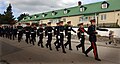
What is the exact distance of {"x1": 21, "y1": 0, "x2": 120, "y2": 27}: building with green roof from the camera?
49.7 metres

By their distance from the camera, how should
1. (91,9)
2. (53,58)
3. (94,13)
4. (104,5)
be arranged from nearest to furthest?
(53,58)
(104,5)
(94,13)
(91,9)

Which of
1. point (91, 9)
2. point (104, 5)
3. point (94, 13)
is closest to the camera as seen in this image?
point (104, 5)

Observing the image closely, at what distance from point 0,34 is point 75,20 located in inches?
985

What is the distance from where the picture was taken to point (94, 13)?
55906 millimetres

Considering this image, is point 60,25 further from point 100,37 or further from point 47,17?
point 47,17

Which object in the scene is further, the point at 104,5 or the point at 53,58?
the point at 104,5

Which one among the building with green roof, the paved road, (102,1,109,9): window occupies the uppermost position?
(102,1,109,9): window

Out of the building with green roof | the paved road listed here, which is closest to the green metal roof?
the building with green roof

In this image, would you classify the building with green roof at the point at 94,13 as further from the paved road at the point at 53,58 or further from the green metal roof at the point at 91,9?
the paved road at the point at 53,58

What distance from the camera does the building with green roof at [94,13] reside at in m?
49.7

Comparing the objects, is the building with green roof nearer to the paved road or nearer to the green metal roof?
the green metal roof

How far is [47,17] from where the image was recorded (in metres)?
80.8

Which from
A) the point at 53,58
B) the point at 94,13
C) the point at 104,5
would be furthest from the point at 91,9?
the point at 53,58

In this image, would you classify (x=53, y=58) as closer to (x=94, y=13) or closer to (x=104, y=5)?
(x=104, y=5)
